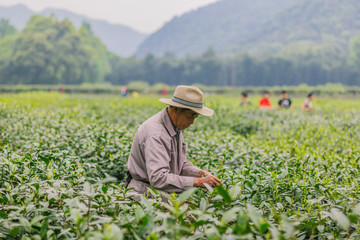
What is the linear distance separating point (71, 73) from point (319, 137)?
57.4 m

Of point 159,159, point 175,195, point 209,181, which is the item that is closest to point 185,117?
point 159,159

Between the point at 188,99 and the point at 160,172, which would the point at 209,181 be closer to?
the point at 160,172

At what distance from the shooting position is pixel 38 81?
182 feet

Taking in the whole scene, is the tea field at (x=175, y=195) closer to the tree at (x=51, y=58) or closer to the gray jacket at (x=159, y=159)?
the gray jacket at (x=159, y=159)

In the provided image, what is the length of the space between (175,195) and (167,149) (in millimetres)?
515

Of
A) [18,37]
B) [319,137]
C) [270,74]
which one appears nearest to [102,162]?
[319,137]

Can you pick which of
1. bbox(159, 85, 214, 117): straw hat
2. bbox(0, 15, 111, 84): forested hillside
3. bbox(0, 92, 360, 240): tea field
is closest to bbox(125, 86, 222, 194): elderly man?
bbox(159, 85, 214, 117): straw hat

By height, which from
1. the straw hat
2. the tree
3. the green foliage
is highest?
the green foliage

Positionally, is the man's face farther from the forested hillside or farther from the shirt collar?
the forested hillside

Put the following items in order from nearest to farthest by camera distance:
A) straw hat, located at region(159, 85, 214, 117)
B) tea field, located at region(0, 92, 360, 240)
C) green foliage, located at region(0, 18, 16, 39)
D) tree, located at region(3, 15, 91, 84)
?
1. tea field, located at region(0, 92, 360, 240)
2. straw hat, located at region(159, 85, 214, 117)
3. tree, located at region(3, 15, 91, 84)
4. green foliage, located at region(0, 18, 16, 39)

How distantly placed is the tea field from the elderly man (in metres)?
0.14

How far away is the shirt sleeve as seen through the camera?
235 centimetres

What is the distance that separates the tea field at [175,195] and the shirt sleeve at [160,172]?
0.12m

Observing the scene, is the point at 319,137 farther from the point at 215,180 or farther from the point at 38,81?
the point at 38,81
